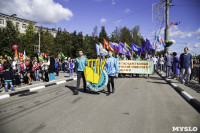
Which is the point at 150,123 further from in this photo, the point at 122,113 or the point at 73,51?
the point at 73,51

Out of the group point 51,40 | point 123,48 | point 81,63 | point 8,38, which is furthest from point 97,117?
point 51,40

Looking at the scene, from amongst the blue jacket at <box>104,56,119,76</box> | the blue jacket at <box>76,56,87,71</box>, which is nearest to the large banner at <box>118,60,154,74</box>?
the blue jacket at <box>104,56,119,76</box>

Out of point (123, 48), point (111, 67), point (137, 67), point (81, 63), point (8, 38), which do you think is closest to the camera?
point (111, 67)

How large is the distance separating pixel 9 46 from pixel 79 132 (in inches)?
1186

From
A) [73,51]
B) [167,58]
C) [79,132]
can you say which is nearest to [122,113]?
[79,132]

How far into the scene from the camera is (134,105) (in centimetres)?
466

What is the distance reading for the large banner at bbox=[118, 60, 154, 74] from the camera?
12.3m

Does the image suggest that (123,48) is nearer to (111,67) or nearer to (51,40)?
(111,67)

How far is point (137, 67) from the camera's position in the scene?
12344mm

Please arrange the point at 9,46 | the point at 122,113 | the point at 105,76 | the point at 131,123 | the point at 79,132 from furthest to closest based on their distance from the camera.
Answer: the point at 9,46 → the point at 105,76 → the point at 122,113 → the point at 131,123 → the point at 79,132

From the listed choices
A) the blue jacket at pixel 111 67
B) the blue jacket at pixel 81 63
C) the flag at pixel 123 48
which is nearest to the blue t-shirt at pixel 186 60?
the blue jacket at pixel 111 67

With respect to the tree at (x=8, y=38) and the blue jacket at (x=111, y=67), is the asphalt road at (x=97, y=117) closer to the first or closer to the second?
the blue jacket at (x=111, y=67)

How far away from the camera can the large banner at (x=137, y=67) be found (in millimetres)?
12258

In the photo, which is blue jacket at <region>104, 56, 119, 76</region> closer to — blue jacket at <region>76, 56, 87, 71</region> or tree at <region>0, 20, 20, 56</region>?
blue jacket at <region>76, 56, 87, 71</region>
